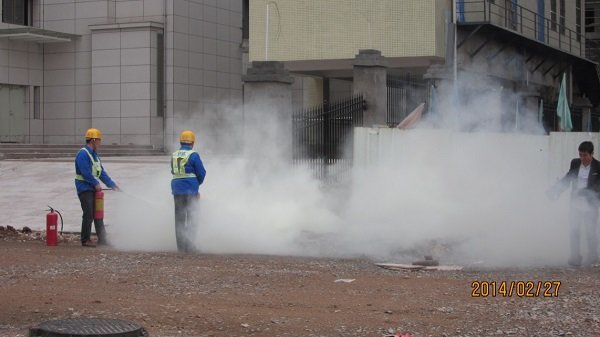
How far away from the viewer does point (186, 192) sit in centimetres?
1119

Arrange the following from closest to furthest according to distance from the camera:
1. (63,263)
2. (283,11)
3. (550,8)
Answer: (63,263), (283,11), (550,8)

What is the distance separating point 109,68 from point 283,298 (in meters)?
22.2

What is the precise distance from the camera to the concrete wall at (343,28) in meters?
22.3

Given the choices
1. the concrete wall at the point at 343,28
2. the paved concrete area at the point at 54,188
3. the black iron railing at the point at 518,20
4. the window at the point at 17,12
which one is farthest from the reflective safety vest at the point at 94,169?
the window at the point at 17,12

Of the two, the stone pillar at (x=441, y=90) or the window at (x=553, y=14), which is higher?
the window at (x=553, y=14)

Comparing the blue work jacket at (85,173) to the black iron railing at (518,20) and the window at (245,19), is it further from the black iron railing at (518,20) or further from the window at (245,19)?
the window at (245,19)

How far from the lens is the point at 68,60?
29.4 m

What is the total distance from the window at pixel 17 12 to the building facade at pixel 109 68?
37mm

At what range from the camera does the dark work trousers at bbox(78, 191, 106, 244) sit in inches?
469

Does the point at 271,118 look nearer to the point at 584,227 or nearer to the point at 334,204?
the point at 334,204

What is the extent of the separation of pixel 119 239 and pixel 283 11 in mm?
13170

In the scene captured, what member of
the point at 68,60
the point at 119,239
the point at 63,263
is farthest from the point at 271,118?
the point at 68,60

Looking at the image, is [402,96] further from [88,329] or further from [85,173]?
[88,329]

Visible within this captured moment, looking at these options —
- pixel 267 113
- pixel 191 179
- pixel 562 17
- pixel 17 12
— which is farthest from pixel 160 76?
pixel 562 17
